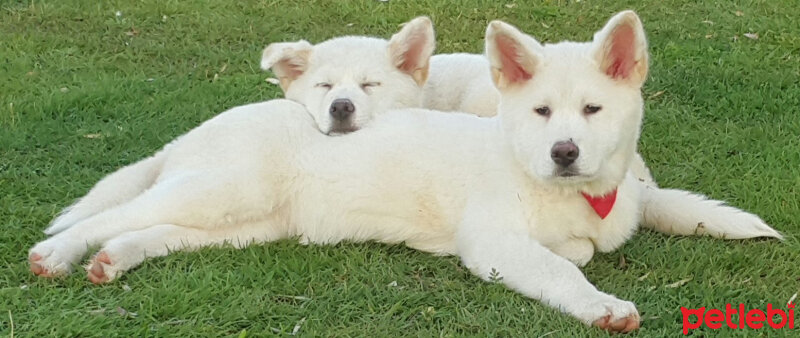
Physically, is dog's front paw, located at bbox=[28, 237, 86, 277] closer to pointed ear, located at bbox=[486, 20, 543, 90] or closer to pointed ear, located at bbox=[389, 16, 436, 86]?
pointed ear, located at bbox=[486, 20, 543, 90]

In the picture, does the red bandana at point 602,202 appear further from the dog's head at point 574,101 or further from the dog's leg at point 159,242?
the dog's leg at point 159,242

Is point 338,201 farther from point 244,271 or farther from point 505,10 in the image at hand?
point 505,10

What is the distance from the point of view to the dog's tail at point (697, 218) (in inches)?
172

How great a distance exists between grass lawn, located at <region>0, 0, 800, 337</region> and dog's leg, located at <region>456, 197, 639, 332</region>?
2.5 inches

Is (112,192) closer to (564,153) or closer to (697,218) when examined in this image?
(564,153)

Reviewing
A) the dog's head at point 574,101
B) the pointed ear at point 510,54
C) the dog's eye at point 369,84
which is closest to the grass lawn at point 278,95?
the dog's head at point 574,101

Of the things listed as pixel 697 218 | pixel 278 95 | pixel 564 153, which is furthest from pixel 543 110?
pixel 278 95

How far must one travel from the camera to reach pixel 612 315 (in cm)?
346

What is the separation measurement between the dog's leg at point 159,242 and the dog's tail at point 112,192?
0.41 m

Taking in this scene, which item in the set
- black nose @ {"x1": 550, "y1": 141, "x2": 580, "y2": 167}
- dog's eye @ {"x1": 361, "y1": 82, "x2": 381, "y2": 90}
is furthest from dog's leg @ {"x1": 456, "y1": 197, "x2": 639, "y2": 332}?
dog's eye @ {"x1": 361, "y1": 82, "x2": 381, "y2": 90}

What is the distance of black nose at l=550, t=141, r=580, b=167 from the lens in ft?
12.2

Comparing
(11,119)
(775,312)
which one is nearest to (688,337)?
(775,312)

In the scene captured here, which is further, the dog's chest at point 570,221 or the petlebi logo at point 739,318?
the dog's chest at point 570,221

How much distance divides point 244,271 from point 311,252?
0.36m
